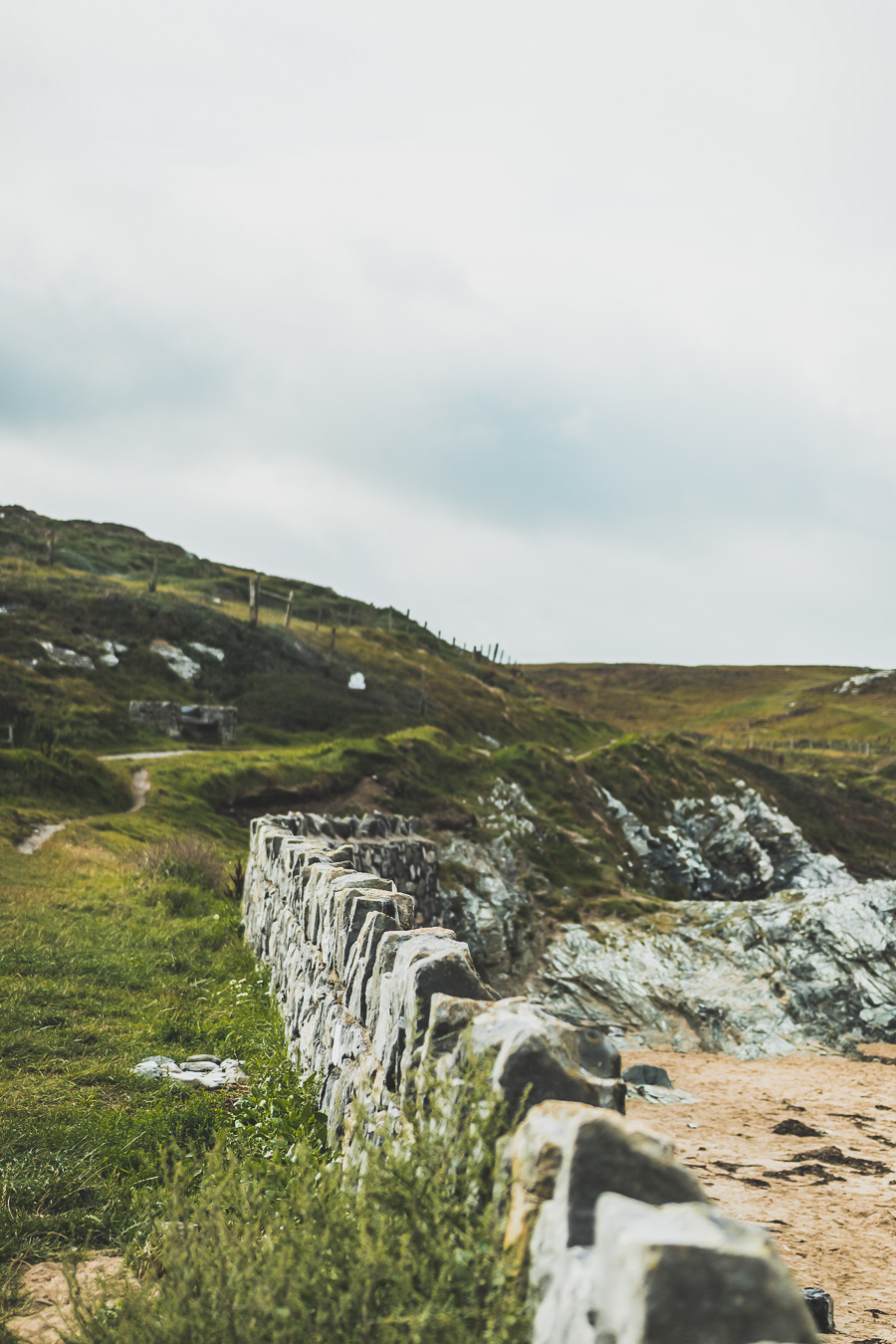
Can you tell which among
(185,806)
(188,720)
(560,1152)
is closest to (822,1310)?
(560,1152)

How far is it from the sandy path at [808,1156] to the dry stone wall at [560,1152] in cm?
54

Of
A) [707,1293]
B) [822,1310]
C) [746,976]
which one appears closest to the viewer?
[707,1293]

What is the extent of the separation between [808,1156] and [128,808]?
630 inches

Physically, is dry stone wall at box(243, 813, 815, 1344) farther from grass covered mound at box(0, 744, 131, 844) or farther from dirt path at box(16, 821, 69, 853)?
grass covered mound at box(0, 744, 131, 844)

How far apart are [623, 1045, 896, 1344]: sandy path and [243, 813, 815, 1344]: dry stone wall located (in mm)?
543

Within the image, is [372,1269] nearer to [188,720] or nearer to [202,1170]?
[202,1170]

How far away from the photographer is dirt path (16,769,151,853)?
49.3 ft

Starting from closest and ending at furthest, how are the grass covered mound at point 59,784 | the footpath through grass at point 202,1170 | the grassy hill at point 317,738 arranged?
the footpath through grass at point 202,1170 → the grass covered mound at point 59,784 → the grassy hill at point 317,738

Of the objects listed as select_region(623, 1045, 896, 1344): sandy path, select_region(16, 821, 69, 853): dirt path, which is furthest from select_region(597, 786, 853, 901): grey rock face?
select_region(16, 821, 69, 853): dirt path

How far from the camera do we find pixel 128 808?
20078 mm

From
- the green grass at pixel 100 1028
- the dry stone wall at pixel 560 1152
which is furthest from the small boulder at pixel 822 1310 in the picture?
the green grass at pixel 100 1028

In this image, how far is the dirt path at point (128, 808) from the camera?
15020 millimetres

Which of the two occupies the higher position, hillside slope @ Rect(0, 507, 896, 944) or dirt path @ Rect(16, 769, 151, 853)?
hillside slope @ Rect(0, 507, 896, 944)

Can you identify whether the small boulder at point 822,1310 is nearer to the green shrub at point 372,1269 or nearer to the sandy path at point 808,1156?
the sandy path at point 808,1156
